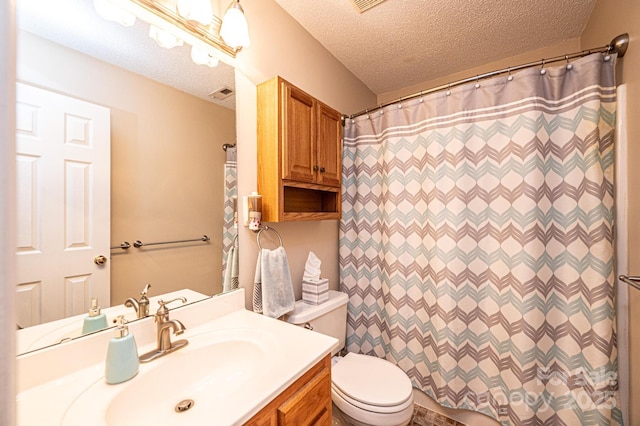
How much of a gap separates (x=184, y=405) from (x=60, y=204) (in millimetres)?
706

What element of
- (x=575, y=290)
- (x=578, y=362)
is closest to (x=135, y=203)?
(x=575, y=290)

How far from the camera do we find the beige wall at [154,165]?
2.63ft

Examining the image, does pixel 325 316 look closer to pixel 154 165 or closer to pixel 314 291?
pixel 314 291

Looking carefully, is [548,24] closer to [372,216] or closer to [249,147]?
[372,216]

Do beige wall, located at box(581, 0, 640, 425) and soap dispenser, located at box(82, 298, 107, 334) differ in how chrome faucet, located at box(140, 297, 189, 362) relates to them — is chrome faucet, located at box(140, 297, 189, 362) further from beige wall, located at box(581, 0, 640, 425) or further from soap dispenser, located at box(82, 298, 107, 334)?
beige wall, located at box(581, 0, 640, 425)

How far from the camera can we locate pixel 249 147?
1305 millimetres

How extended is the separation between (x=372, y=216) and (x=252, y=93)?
1075 mm

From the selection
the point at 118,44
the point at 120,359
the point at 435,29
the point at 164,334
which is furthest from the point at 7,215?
the point at 435,29

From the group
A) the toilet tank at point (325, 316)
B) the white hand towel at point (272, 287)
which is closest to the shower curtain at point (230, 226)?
the white hand towel at point (272, 287)

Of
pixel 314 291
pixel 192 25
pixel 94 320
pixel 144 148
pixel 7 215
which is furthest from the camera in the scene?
pixel 314 291

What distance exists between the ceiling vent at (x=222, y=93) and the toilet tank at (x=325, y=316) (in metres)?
1.11

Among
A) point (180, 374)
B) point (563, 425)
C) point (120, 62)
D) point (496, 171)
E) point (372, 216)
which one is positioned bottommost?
point (563, 425)

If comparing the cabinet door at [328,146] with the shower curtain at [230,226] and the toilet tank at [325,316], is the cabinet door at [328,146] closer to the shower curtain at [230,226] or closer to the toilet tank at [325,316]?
the shower curtain at [230,226]

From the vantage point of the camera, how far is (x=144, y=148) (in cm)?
95
